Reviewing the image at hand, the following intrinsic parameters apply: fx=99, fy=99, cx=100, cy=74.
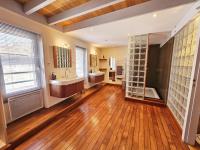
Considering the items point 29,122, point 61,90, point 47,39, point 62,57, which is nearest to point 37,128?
point 29,122

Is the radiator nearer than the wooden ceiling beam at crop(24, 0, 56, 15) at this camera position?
No

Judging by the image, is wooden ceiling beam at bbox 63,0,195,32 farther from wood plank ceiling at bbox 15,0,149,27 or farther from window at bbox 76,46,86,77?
window at bbox 76,46,86,77

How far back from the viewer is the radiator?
80.4 inches

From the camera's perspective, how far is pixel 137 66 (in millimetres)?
3430

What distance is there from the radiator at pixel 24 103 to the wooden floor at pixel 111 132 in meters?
0.68

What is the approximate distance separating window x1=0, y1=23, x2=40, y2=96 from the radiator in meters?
0.13

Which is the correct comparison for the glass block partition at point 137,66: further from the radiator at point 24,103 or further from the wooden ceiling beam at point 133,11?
the radiator at point 24,103

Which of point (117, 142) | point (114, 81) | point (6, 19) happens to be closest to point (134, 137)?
point (117, 142)

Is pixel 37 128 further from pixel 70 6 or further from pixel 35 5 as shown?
pixel 70 6

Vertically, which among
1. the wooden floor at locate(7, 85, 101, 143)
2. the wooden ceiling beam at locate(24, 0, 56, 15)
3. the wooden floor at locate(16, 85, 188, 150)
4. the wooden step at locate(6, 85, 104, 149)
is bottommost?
the wooden floor at locate(16, 85, 188, 150)

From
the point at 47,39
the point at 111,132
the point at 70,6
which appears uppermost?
the point at 70,6

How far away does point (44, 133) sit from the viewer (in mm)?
1964

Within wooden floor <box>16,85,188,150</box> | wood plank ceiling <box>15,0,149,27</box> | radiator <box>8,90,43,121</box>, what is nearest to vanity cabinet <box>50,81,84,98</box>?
radiator <box>8,90,43,121</box>

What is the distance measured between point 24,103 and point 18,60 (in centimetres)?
98
